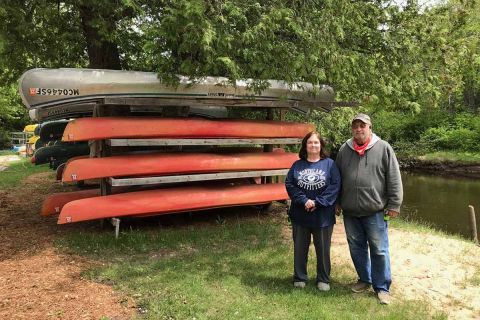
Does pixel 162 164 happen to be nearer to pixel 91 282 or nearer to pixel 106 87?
pixel 106 87

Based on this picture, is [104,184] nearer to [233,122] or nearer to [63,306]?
[233,122]

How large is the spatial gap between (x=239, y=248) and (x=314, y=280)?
61.6 inches

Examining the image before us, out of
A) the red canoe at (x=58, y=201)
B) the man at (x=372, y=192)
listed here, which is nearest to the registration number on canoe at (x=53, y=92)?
the red canoe at (x=58, y=201)

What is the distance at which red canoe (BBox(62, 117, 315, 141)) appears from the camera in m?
6.93

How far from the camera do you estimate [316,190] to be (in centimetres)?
493

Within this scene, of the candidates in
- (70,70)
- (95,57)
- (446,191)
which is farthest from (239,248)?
(446,191)

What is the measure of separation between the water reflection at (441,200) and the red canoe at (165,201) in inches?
296

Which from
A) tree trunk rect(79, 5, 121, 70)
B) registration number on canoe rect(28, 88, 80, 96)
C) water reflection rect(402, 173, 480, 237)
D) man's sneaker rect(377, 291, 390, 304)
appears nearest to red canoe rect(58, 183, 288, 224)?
registration number on canoe rect(28, 88, 80, 96)

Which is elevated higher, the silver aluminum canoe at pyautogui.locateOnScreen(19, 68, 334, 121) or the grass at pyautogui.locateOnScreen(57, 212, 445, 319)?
the silver aluminum canoe at pyautogui.locateOnScreen(19, 68, 334, 121)

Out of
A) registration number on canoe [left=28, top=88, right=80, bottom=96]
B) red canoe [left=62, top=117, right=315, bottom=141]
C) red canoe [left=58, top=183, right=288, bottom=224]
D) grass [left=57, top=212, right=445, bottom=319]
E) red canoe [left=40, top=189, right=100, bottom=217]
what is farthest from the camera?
red canoe [left=40, top=189, right=100, bottom=217]

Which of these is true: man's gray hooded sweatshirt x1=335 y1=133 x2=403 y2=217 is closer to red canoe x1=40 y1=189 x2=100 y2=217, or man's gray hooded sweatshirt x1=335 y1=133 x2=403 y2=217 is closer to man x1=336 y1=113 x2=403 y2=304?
man x1=336 y1=113 x2=403 y2=304

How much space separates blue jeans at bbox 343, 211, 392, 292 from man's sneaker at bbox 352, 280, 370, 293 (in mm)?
39

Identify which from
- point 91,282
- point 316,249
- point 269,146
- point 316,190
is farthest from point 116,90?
point 316,249

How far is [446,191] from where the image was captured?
19.7m
